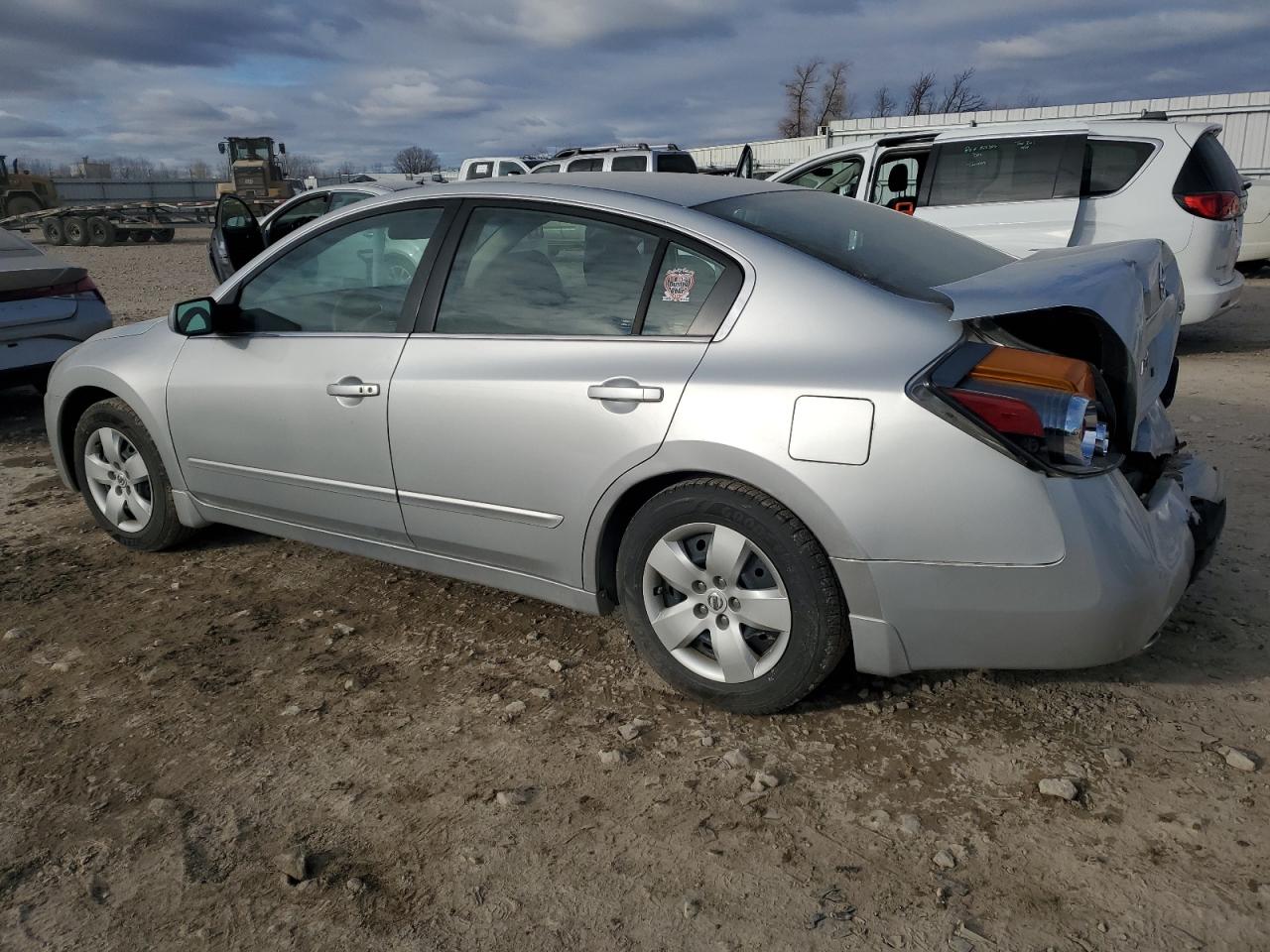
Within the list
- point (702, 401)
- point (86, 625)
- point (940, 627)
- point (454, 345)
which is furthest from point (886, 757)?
point (86, 625)

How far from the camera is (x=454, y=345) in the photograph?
3264 millimetres

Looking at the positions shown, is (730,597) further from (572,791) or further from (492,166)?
(492,166)

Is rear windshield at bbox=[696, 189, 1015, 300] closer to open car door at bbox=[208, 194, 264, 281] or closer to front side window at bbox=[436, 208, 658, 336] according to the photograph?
front side window at bbox=[436, 208, 658, 336]

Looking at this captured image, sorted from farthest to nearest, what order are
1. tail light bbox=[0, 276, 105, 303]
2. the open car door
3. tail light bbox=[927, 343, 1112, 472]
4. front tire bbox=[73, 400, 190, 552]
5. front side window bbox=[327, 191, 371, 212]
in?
1. front side window bbox=[327, 191, 371, 212]
2. the open car door
3. tail light bbox=[0, 276, 105, 303]
4. front tire bbox=[73, 400, 190, 552]
5. tail light bbox=[927, 343, 1112, 472]

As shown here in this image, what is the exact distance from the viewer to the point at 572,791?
260cm

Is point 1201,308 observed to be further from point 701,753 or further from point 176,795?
point 176,795

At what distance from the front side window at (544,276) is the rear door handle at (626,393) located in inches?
7.8

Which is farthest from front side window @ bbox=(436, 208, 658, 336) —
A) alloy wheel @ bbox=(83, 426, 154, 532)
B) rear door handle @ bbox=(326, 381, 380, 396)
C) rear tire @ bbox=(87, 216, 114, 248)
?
rear tire @ bbox=(87, 216, 114, 248)

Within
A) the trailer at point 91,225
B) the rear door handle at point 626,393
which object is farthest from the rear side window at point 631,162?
the trailer at point 91,225

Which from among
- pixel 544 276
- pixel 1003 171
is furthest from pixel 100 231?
pixel 544 276

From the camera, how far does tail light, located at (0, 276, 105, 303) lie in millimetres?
6562

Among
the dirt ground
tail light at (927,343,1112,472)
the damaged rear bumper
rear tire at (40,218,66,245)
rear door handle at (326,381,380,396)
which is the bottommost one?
rear tire at (40,218,66,245)

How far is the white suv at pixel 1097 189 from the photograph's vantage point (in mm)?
7504

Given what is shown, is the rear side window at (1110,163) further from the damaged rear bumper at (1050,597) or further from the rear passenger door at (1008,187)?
the damaged rear bumper at (1050,597)
